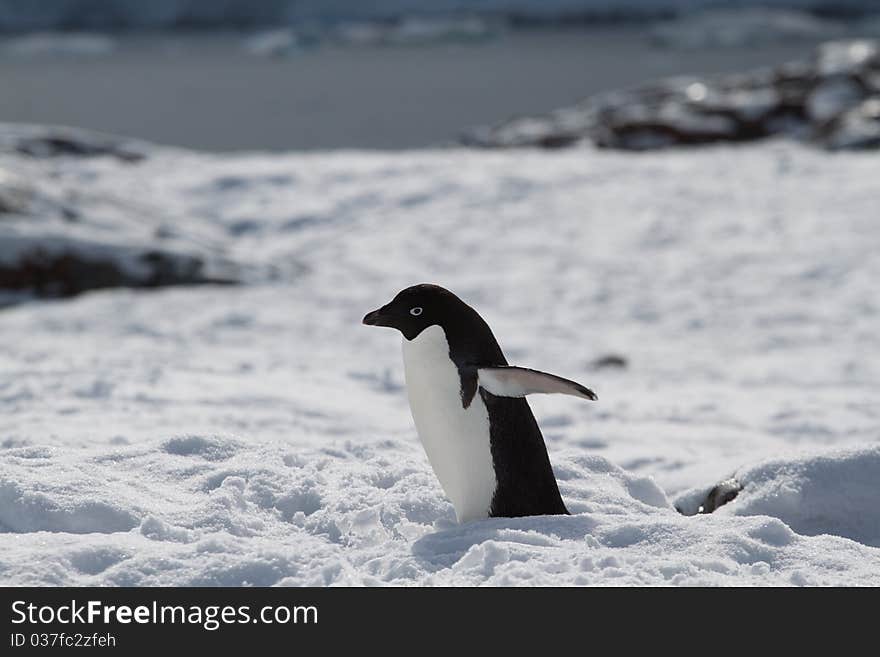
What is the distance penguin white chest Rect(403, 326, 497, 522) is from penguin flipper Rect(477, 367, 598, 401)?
0.18 feet

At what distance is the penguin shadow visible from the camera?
2207 millimetres

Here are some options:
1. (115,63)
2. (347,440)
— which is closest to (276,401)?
(347,440)

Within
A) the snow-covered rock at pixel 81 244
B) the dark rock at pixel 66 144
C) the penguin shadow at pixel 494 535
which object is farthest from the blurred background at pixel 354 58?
the penguin shadow at pixel 494 535

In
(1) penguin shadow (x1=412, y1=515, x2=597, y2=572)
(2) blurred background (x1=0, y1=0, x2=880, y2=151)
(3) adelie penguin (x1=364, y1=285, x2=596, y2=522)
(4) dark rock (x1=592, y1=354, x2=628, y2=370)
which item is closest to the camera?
(1) penguin shadow (x1=412, y1=515, x2=597, y2=572)

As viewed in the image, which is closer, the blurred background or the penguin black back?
the penguin black back

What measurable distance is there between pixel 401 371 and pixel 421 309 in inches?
118

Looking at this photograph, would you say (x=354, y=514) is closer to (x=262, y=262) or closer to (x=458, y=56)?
(x=262, y=262)

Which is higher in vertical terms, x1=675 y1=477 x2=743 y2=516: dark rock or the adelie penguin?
the adelie penguin

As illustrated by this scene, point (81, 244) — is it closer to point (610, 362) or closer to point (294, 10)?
point (610, 362)

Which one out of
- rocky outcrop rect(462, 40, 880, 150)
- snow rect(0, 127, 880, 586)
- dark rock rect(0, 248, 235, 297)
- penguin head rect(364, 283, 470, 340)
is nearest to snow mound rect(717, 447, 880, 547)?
snow rect(0, 127, 880, 586)

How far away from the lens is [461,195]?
10445 mm

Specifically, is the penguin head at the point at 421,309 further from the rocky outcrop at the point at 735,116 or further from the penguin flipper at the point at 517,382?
the rocky outcrop at the point at 735,116

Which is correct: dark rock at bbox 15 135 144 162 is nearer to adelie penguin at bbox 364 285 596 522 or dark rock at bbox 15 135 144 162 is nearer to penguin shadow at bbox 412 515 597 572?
adelie penguin at bbox 364 285 596 522

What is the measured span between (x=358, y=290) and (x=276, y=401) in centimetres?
356
